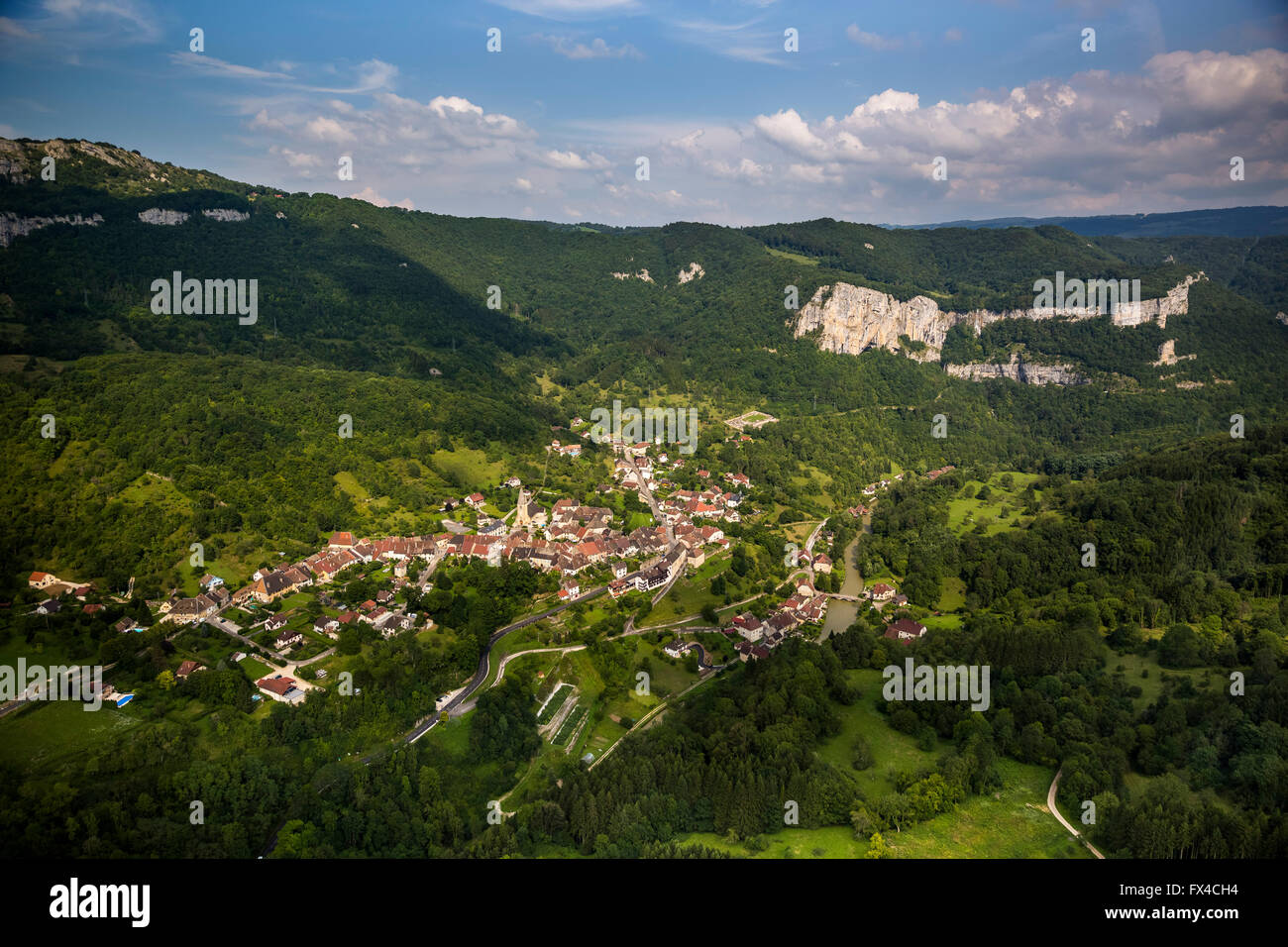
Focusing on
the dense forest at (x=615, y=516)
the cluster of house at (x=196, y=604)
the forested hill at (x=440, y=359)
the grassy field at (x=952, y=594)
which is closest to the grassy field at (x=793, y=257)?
the forested hill at (x=440, y=359)

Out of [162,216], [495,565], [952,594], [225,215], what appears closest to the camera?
[495,565]

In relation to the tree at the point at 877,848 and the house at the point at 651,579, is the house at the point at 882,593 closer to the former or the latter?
the house at the point at 651,579

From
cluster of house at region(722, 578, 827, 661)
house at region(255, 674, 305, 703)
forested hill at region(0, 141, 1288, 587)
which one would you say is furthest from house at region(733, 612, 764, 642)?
forested hill at region(0, 141, 1288, 587)

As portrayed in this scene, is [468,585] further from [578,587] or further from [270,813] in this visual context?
[270,813]

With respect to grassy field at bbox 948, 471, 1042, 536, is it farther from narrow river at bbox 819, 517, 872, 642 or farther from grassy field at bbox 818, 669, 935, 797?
grassy field at bbox 818, 669, 935, 797

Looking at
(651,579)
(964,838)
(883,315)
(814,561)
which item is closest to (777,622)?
(651,579)

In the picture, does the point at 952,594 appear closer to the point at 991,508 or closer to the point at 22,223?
the point at 991,508
